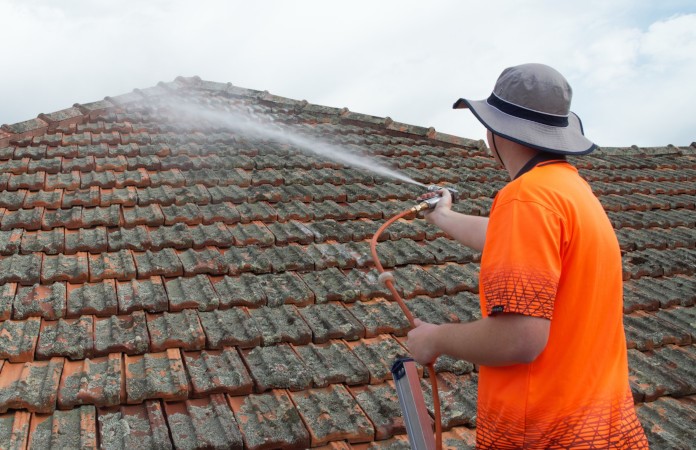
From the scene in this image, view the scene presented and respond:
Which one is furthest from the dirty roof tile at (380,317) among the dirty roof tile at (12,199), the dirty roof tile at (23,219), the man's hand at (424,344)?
the dirty roof tile at (12,199)

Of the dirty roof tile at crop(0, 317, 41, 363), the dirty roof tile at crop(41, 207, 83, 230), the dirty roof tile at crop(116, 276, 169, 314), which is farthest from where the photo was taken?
the dirty roof tile at crop(41, 207, 83, 230)

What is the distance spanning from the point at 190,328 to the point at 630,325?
2.89m

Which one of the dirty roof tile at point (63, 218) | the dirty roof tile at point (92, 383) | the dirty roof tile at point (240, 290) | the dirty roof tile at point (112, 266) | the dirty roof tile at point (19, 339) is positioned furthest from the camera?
the dirty roof tile at point (63, 218)

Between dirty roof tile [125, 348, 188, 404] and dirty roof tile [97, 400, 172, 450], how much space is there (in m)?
0.05

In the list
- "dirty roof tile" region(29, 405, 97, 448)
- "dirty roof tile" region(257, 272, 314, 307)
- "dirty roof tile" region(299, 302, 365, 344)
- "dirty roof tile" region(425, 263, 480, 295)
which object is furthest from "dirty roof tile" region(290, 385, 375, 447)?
"dirty roof tile" region(425, 263, 480, 295)

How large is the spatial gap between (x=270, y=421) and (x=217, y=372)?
0.43 meters

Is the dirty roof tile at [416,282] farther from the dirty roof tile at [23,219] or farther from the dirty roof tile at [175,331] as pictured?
the dirty roof tile at [23,219]

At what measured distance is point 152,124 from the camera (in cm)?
695

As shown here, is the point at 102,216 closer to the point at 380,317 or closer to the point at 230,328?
the point at 230,328

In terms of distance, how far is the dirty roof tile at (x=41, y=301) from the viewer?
11.1ft

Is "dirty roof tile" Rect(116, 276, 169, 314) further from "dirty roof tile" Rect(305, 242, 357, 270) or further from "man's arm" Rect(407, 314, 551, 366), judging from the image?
"man's arm" Rect(407, 314, 551, 366)

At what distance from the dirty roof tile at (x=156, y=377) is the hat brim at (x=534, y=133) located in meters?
1.90

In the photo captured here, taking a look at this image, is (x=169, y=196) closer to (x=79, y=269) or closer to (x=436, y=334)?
(x=79, y=269)

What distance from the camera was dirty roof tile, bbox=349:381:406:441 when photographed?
2.81 metres
